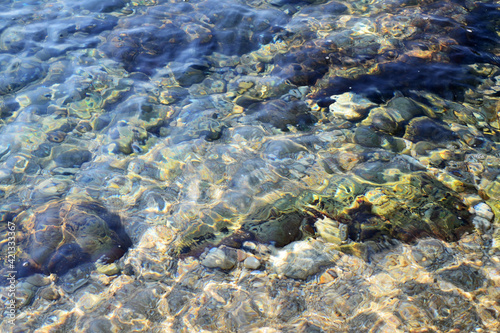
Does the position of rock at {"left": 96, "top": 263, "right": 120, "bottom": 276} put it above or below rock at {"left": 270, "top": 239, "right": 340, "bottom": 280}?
below

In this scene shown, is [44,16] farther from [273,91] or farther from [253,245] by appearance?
[253,245]

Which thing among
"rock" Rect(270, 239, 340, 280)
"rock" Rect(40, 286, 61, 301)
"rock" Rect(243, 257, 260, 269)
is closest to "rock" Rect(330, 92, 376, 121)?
"rock" Rect(270, 239, 340, 280)

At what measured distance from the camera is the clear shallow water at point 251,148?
240 cm

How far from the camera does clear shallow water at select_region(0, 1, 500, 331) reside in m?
2.40

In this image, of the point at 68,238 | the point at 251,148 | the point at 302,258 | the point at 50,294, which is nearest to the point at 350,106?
the point at 251,148

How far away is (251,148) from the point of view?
3.35 meters

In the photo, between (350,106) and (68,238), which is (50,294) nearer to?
(68,238)

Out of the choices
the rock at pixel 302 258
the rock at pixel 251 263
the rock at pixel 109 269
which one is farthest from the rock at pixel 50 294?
the rock at pixel 302 258

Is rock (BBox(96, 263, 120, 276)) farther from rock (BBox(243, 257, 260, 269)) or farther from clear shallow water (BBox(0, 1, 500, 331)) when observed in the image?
rock (BBox(243, 257, 260, 269))

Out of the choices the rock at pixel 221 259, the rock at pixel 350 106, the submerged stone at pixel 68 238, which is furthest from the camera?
the rock at pixel 350 106

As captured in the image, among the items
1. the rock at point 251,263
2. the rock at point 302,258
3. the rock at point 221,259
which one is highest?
the rock at point 302,258

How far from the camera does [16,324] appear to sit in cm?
231

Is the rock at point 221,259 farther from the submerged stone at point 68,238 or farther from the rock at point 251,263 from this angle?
the submerged stone at point 68,238

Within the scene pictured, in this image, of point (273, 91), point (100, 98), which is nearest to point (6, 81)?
point (100, 98)
